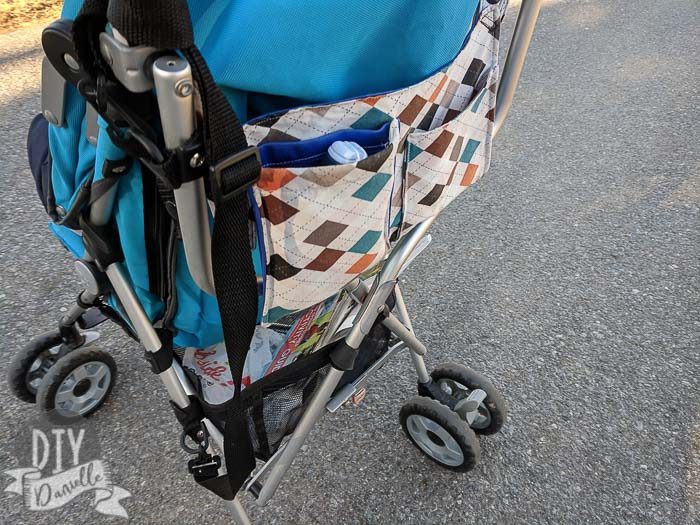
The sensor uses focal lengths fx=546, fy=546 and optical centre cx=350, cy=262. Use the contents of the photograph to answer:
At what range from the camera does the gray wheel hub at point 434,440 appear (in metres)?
1.40

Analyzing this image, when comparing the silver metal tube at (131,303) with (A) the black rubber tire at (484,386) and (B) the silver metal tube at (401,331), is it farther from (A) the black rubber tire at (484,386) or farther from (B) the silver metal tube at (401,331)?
(A) the black rubber tire at (484,386)

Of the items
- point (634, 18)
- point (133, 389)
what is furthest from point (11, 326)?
point (634, 18)

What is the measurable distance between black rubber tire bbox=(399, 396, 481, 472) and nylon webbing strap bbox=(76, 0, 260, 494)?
2.27 feet

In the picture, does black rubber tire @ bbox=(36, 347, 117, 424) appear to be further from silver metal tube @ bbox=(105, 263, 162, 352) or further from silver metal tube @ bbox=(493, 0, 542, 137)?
silver metal tube @ bbox=(493, 0, 542, 137)

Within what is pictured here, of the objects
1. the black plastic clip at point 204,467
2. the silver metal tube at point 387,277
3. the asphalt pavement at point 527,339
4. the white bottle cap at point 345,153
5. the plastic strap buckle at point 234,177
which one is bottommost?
the asphalt pavement at point 527,339

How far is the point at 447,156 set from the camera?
2.72 feet

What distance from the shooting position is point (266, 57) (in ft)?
2.08

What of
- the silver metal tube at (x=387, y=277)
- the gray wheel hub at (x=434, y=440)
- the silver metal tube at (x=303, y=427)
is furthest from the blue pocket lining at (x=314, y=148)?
the gray wheel hub at (x=434, y=440)

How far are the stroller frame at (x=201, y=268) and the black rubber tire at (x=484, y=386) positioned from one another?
0.12 feet

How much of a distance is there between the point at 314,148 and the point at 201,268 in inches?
8.4

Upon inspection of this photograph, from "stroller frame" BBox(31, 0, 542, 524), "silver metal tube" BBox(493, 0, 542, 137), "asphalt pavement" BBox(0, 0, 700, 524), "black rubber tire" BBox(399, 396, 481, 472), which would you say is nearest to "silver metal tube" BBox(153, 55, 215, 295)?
"stroller frame" BBox(31, 0, 542, 524)

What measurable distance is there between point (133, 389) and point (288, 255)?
112cm

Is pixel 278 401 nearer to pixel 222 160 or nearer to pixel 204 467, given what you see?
pixel 204 467

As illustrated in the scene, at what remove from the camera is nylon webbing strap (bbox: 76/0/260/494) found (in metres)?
0.51
